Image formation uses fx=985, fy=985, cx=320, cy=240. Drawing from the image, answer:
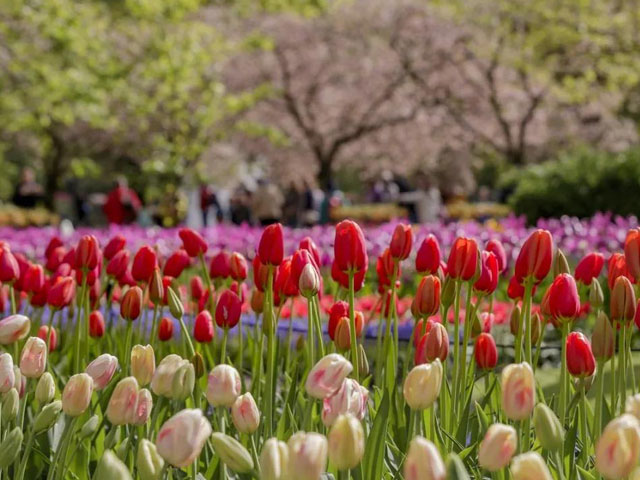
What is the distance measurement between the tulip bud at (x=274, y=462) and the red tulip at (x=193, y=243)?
6.98 feet

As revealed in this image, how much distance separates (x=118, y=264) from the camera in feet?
10.9

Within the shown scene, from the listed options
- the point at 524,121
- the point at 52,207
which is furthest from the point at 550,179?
the point at 52,207

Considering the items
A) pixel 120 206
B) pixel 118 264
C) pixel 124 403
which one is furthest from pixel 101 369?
pixel 120 206

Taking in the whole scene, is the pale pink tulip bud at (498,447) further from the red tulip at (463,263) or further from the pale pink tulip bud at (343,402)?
the red tulip at (463,263)

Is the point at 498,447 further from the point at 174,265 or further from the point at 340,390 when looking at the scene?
the point at 174,265

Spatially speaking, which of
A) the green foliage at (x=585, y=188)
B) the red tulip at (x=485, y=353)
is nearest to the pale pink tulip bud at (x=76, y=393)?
the red tulip at (x=485, y=353)

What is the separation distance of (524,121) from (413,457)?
31190 mm

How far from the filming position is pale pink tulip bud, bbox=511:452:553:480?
4.07 feet

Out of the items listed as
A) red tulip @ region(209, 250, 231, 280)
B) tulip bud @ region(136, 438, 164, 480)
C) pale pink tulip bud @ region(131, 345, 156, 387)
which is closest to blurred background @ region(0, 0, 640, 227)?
red tulip @ region(209, 250, 231, 280)

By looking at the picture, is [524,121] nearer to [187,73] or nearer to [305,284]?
[187,73]

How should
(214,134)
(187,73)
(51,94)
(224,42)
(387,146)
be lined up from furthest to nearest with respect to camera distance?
1. (387,146)
2. (224,42)
3. (214,134)
4. (187,73)
5. (51,94)

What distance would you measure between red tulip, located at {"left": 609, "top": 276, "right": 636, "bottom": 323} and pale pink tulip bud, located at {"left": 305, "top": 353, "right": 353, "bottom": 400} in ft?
2.82

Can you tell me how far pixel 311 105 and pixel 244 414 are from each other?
29806mm

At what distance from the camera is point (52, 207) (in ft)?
101
